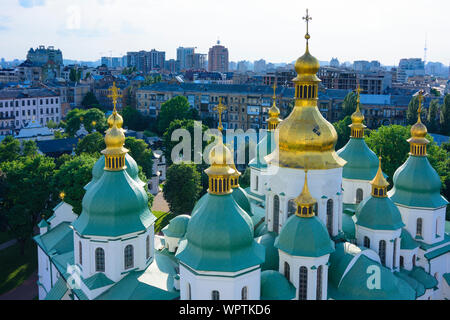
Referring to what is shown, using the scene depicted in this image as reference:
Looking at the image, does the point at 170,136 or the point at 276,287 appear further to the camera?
the point at 170,136

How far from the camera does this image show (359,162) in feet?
92.3

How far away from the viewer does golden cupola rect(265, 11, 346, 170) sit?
20750 millimetres

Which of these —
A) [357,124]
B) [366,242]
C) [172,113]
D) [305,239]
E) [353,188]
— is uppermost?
[172,113]

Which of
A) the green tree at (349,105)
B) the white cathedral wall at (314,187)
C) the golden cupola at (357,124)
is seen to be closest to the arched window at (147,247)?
the white cathedral wall at (314,187)

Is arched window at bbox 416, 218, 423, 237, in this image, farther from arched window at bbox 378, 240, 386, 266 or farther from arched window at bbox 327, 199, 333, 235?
arched window at bbox 327, 199, 333, 235

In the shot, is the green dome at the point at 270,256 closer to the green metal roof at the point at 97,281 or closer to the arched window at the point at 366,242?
the arched window at the point at 366,242

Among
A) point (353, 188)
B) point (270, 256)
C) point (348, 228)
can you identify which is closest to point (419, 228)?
point (353, 188)

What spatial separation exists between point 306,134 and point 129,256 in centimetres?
1015

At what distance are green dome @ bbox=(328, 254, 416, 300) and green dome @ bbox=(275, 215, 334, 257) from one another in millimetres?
2088

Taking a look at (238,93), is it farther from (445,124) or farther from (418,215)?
(418,215)

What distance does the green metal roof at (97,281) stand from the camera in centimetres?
2086

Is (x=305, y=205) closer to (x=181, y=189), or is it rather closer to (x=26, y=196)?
(x=181, y=189)

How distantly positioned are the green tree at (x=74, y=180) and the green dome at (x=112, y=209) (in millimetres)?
10371
